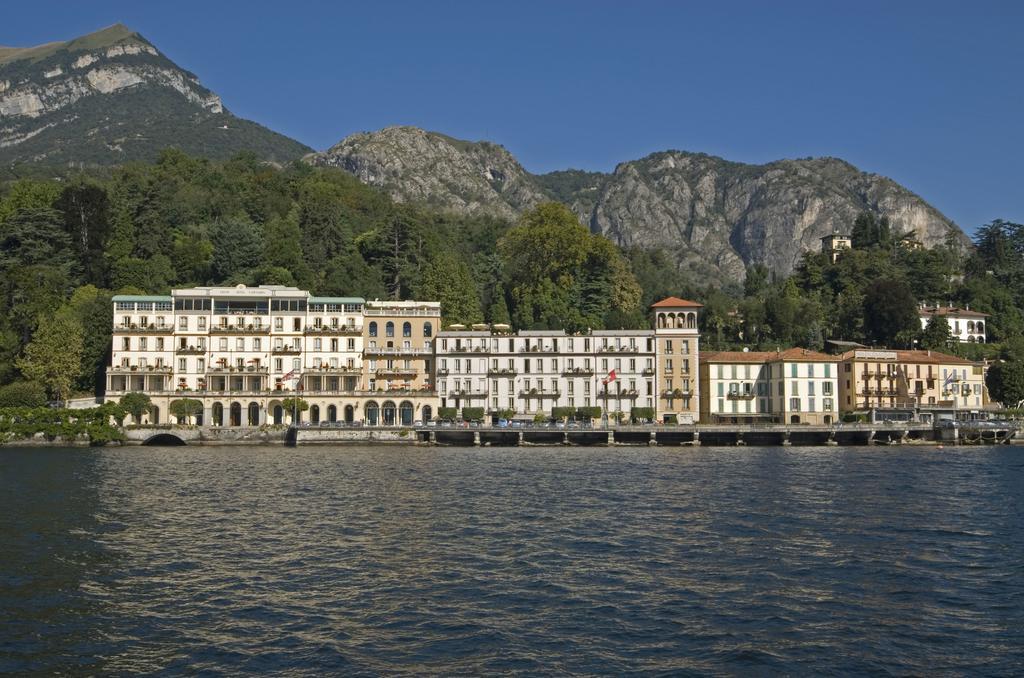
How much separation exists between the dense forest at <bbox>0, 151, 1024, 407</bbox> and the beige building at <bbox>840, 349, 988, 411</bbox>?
17.7 ft

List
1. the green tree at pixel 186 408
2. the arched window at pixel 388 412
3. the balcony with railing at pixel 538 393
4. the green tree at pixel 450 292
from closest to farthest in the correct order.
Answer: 1. the green tree at pixel 186 408
2. the arched window at pixel 388 412
3. the balcony with railing at pixel 538 393
4. the green tree at pixel 450 292

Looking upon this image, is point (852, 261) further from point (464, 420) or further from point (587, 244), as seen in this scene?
point (464, 420)

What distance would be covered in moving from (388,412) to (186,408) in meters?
19.1

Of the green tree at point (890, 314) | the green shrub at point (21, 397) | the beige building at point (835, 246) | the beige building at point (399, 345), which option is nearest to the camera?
the green shrub at point (21, 397)

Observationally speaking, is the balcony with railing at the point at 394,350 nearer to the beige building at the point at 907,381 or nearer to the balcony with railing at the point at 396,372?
the balcony with railing at the point at 396,372

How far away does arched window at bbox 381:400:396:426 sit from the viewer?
3991 inches

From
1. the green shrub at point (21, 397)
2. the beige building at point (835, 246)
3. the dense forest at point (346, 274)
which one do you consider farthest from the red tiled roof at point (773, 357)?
the green shrub at point (21, 397)

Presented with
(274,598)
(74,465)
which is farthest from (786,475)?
(74,465)

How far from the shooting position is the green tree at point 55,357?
3725 inches

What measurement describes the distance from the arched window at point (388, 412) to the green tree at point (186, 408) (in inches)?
680

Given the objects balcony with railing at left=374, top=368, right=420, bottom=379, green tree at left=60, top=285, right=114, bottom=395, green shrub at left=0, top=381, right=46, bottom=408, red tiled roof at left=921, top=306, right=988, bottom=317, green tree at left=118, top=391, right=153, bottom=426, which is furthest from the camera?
red tiled roof at left=921, top=306, right=988, bottom=317

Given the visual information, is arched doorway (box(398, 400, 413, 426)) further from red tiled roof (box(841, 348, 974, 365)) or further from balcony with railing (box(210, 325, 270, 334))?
red tiled roof (box(841, 348, 974, 365))

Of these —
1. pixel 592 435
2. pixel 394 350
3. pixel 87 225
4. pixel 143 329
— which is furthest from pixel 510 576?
pixel 87 225

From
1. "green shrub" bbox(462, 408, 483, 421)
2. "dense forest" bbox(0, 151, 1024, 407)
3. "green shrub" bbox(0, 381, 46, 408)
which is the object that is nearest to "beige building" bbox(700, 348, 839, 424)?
"dense forest" bbox(0, 151, 1024, 407)
